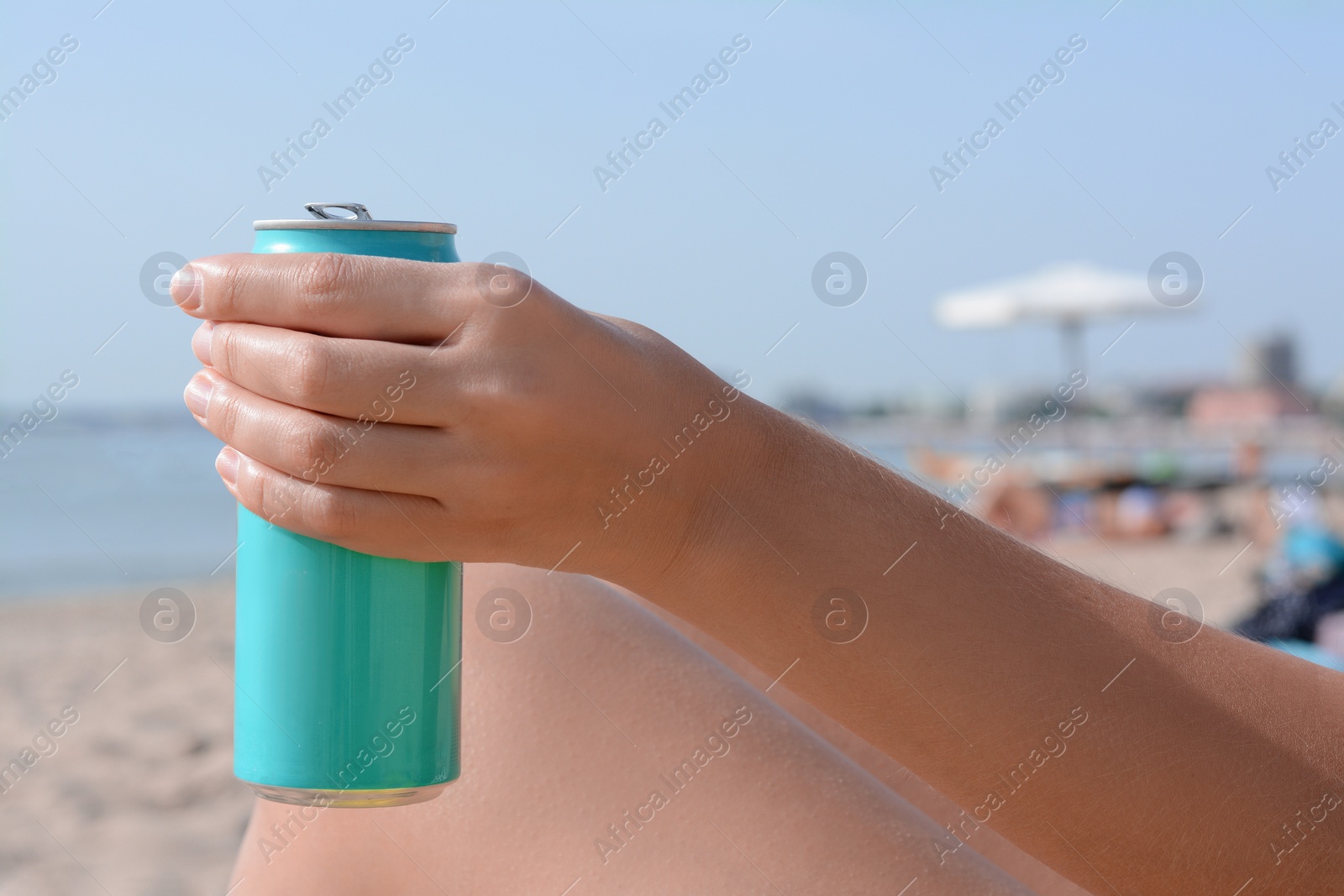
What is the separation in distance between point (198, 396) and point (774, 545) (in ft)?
1.48

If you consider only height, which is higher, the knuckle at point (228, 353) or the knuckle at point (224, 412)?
the knuckle at point (228, 353)

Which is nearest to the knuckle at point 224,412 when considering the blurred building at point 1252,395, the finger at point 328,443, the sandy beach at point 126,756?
the finger at point 328,443

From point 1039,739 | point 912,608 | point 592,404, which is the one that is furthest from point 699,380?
point 1039,739

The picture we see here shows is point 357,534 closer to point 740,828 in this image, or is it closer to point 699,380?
point 699,380

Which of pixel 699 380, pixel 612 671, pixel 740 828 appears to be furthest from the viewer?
pixel 612 671

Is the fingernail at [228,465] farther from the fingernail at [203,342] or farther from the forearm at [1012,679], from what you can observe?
the forearm at [1012,679]

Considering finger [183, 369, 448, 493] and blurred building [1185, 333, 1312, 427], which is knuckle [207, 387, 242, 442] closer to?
finger [183, 369, 448, 493]

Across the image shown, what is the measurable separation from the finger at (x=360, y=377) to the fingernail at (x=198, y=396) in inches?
3.3

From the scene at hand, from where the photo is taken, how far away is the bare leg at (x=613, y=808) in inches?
50.3

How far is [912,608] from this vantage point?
2.99 ft

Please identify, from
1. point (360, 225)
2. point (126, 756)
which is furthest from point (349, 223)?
point (126, 756)

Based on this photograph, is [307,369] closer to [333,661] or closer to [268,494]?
[268,494]

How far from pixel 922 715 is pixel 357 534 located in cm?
49

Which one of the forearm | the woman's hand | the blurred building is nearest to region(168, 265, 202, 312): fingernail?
the woman's hand
